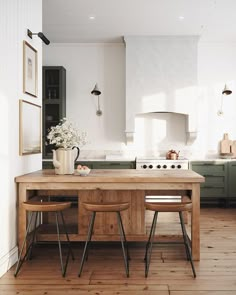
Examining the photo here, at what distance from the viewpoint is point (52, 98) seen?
6707mm

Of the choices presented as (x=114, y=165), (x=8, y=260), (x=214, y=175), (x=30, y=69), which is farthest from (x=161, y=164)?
(x=8, y=260)

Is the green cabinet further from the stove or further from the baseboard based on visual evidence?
the baseboard

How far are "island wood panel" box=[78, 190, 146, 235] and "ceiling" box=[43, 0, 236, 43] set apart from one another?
2.76 meters

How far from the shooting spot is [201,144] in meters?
6.98

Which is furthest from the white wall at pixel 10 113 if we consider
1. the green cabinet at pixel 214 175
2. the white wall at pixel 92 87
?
the green cabinet at pixel 214 175

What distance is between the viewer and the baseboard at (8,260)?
10.6 feet

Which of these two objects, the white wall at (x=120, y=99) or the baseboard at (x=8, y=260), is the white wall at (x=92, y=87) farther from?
the baseboard at (x=8, y=260)

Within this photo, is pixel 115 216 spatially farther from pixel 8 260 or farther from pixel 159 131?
pixel 159 131

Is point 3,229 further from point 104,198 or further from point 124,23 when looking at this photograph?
point 124,23

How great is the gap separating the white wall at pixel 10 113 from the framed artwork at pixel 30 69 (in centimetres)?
7

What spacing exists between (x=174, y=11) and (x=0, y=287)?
436 centimetres

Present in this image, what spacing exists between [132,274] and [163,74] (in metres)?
4.24

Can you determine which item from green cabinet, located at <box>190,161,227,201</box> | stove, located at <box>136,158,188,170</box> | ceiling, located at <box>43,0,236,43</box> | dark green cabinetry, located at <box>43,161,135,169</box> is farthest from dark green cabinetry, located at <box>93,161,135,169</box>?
ceiling, located at <box>43,0,236,43</box>

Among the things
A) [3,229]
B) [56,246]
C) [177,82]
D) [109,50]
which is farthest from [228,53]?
[3,229]
